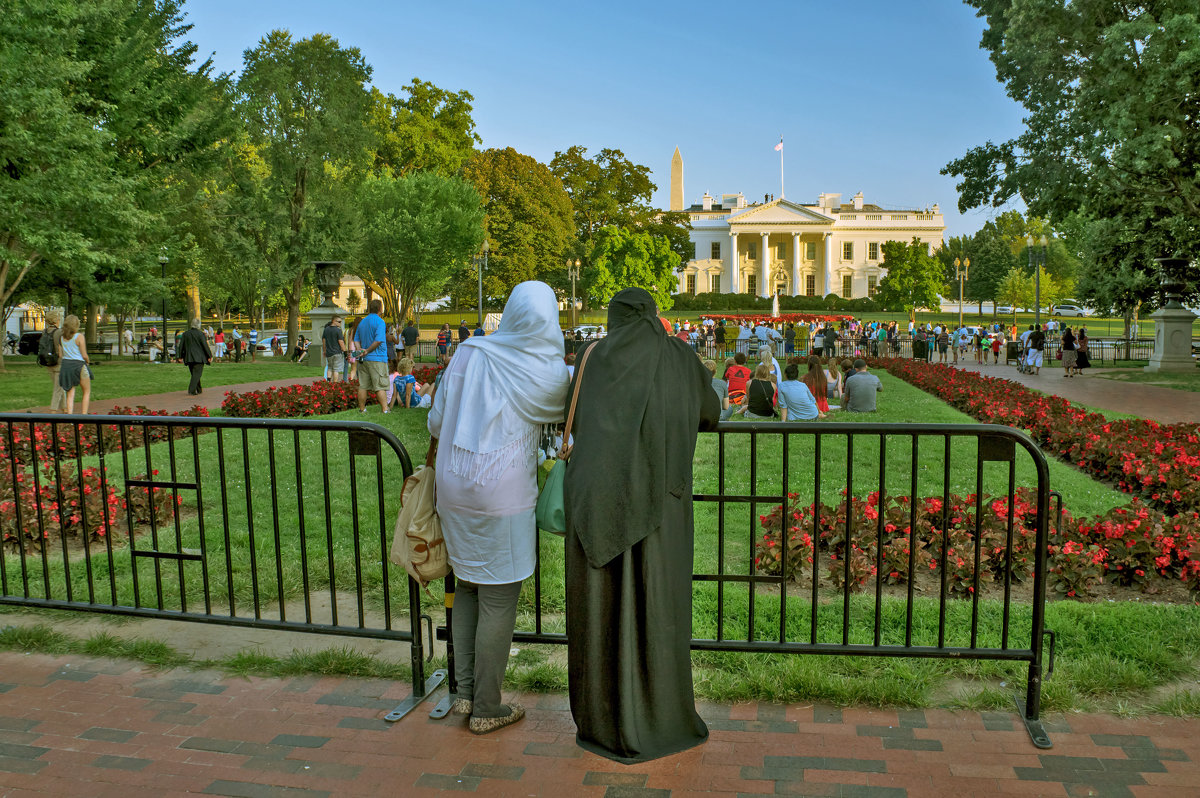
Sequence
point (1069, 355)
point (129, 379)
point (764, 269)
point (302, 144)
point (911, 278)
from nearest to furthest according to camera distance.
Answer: point (129, 379) → point (1069, 355) → point (302, 144) → point (911, 278) → point (764, 269)

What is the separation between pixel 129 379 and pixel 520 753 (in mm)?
22523

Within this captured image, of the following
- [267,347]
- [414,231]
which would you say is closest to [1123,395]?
[414,231]

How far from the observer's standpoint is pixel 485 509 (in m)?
3.42

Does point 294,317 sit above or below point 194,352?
above

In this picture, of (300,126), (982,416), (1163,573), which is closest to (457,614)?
(1163,573)

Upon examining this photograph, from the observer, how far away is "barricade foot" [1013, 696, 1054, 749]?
3.44 m

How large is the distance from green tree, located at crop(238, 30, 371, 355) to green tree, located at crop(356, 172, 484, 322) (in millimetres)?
5138

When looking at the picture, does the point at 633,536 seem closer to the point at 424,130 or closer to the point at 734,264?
the point at 424,130

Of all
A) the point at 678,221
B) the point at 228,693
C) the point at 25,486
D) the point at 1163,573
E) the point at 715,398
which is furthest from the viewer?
the point at 678,221

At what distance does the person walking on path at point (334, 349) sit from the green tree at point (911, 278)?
6068 cm

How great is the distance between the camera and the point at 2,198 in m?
15.3

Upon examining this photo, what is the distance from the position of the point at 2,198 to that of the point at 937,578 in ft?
52.9

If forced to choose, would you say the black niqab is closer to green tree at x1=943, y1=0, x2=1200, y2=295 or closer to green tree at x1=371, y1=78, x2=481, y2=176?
green tree at x1=943, y1=0, x2=1200, y2=295

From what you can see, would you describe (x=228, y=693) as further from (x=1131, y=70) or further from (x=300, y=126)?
(x=300, y=126)
